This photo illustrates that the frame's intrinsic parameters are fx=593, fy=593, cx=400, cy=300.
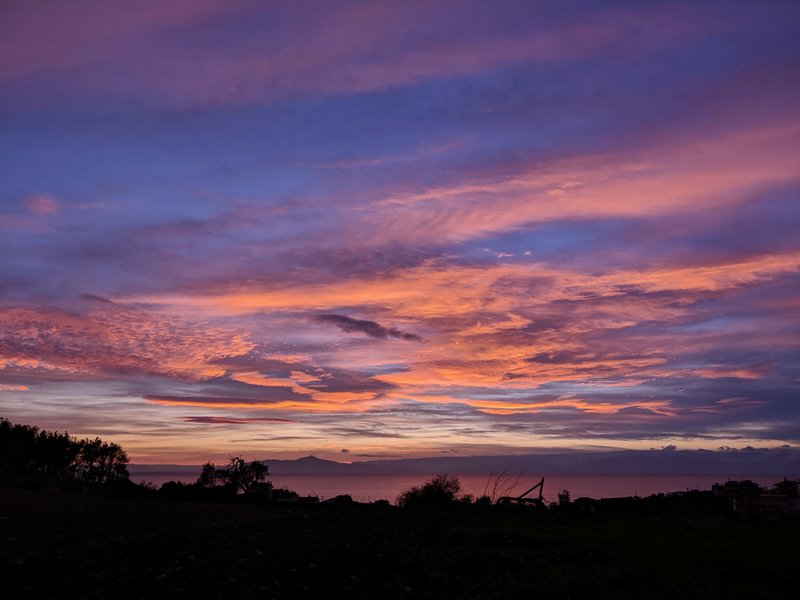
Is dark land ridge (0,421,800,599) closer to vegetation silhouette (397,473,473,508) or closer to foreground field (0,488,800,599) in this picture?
foreground field (0,488,800,599)

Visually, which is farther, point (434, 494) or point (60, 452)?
point (60, 452)

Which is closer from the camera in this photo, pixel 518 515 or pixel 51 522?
pixel 51 522

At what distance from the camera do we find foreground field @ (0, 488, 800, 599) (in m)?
12.7

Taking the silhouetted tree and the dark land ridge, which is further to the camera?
the silhouetted tree

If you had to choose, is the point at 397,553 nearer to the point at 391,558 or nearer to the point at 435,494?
the point at 391,558

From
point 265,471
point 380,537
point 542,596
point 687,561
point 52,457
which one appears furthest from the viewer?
point 52,457

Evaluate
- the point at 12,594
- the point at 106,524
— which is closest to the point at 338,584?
the point at 12,594

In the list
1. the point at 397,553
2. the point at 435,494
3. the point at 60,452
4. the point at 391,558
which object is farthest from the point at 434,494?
the point at 60,452

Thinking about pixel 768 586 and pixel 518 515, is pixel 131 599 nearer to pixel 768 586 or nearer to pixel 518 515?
pixel 768 586

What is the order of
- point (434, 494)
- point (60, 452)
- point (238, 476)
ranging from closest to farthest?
point (434, 494) < point (238, 476) < point (60, 452)

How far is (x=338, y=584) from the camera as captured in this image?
13.2 meters

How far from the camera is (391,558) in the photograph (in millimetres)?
15258

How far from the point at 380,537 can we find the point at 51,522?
14075 mm

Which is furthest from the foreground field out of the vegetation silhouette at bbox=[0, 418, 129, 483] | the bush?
the vegetation silhouette at bbox=[0, 418, 129, 483]
